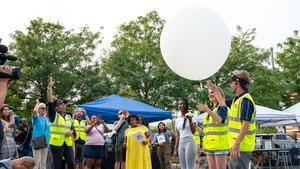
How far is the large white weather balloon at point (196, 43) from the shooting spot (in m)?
6.79

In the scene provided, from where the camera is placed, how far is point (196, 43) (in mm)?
6898

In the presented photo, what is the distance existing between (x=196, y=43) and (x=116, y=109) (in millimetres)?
7296

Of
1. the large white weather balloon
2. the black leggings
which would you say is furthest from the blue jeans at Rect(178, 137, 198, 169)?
the black leggings

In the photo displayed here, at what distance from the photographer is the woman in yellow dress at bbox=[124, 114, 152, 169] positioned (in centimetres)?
959

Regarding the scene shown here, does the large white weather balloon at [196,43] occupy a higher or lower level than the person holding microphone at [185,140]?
higher

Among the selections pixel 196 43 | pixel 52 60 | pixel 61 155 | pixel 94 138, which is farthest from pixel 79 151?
pixel 52 60

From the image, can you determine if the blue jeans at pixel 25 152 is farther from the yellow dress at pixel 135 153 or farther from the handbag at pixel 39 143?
the yellow dress at pixel 135 153

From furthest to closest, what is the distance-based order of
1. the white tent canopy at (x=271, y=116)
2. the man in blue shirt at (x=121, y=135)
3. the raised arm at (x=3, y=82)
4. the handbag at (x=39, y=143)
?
the white tent canopy at (x=271, y=116) < the man in blue shirt at (x=121, y=135) < the handbag at (x=39, y=143) < the raised arm at (x=3, y=82)

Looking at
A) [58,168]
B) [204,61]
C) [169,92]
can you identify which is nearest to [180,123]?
[204,61]

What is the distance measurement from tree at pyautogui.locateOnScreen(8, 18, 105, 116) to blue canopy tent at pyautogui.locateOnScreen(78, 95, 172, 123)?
12174mm

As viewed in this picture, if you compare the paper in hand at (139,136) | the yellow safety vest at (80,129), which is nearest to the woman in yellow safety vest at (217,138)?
the paper in hand at (139,136)

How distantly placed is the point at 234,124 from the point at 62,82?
21.7 meters

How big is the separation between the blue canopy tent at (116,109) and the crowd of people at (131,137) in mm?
699

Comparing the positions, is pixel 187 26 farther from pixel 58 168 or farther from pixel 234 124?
pixel 58 168
